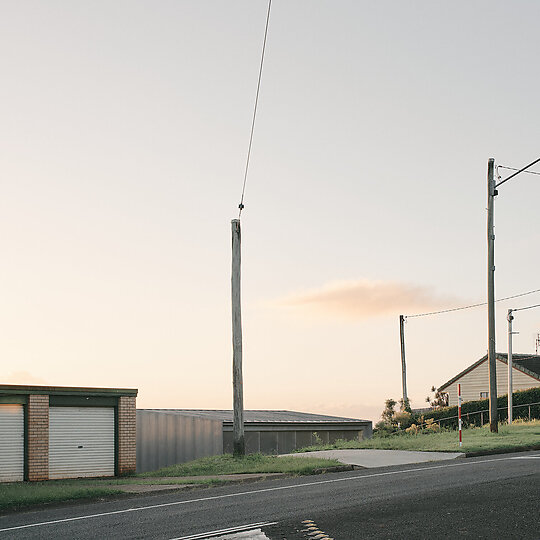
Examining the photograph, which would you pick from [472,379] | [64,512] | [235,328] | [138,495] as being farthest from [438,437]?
[472,379]

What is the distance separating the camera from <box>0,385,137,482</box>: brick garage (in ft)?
88.8

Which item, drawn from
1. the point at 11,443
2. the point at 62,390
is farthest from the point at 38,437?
the point at 62,390

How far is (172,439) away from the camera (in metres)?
37.5

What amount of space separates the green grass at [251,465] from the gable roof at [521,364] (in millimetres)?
43184

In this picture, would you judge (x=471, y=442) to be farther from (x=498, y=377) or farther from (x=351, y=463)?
(x=498, y=377)

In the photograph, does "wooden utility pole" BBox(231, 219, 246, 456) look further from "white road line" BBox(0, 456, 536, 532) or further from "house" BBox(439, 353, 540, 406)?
"house" BBox(439, 353, 540, 406)

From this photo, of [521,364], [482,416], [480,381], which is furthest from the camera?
[480,381]

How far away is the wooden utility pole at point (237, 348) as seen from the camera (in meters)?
24.6

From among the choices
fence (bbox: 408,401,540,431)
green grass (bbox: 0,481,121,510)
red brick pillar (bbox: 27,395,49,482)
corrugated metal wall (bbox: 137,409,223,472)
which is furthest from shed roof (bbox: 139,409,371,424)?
green grass (bbox: 0,481,121,510)

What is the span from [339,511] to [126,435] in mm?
19324

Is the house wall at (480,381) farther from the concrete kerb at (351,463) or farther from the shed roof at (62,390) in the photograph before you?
the concrete kerb at (351,463)

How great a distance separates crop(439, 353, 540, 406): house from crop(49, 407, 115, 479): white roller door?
130 feet

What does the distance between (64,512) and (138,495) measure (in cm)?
289

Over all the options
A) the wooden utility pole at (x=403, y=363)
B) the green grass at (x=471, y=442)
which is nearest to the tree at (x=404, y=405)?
the wooden utility pole at (x=403, y=363)
